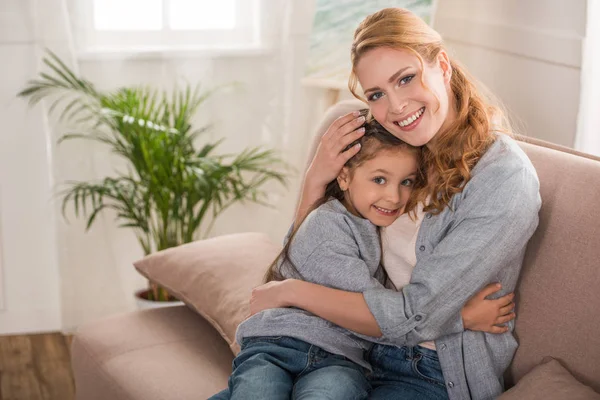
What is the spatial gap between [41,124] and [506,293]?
2209mm

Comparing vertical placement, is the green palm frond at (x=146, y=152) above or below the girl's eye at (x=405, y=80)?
below

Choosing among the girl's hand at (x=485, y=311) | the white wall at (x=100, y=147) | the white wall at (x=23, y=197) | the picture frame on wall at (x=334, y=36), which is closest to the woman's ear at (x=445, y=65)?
the girl's hand at (x=485, y=311)

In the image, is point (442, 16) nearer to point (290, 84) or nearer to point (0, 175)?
point (290, 84)

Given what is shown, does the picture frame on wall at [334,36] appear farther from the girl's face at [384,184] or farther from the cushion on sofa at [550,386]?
the cushion on sofa at [550,386]

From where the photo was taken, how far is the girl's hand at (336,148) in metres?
1.93

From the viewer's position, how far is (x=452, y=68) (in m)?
1.92

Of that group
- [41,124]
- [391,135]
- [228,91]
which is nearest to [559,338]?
[391,135]

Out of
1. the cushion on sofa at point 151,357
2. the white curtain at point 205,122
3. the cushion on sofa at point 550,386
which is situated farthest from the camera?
the white curtain at point 205,122

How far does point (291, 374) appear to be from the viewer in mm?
1786

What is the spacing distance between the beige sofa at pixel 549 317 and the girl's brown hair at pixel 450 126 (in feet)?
0.57

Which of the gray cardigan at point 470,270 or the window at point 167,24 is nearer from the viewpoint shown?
the gray cardigan at point 470,270

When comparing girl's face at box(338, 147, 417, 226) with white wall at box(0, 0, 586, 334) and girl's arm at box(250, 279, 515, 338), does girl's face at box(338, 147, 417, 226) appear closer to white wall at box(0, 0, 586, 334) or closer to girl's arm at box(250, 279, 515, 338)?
girl's arm at box(250, 279, 515, 338)

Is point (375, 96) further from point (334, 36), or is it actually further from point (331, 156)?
point (334, 36)

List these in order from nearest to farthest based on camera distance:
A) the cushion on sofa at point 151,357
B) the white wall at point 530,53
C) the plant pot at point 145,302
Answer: the cushion on sofa at point 151,357 → the white wall at point 530,53 → the plant pot at point 145,302
